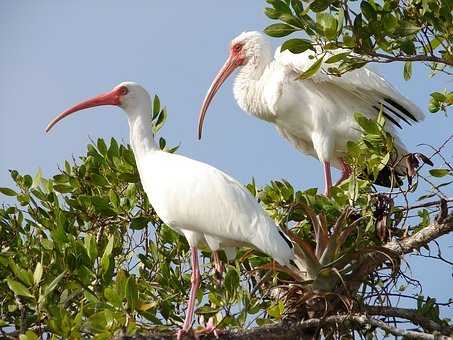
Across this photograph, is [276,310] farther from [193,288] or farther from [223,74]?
[223,74]

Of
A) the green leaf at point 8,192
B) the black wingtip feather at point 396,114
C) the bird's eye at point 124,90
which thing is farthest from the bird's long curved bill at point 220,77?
the green leaf at point 8,192

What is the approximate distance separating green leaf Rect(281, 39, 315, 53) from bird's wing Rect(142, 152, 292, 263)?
1.10 m

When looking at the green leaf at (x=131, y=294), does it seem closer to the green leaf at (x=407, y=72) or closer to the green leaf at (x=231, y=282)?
the green leaf at (x=231, y=282)

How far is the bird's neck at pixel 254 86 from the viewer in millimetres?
9141

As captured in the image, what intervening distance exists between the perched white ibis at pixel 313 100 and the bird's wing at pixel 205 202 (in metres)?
2.44

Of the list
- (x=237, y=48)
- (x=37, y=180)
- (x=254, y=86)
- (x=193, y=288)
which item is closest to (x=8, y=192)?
(x=37, y=180)

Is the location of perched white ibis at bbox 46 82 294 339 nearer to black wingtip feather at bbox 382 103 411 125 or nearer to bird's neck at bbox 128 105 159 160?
bird's neck at bbox 128 105 159 160

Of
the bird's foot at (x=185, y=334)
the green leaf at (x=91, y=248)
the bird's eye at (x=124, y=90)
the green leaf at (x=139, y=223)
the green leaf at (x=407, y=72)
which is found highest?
Answer: the green leaf at (x=407, y=72)

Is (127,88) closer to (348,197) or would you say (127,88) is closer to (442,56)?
(348,197)

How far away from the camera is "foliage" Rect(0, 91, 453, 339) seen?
17.4 feet

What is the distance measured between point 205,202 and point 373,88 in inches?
113

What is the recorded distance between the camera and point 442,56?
5.61 metres

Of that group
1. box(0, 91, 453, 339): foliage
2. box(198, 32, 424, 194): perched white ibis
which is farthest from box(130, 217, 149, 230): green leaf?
box(198, 32, 424, 194): perched white ibis

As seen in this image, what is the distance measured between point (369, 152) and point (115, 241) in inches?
69.1
